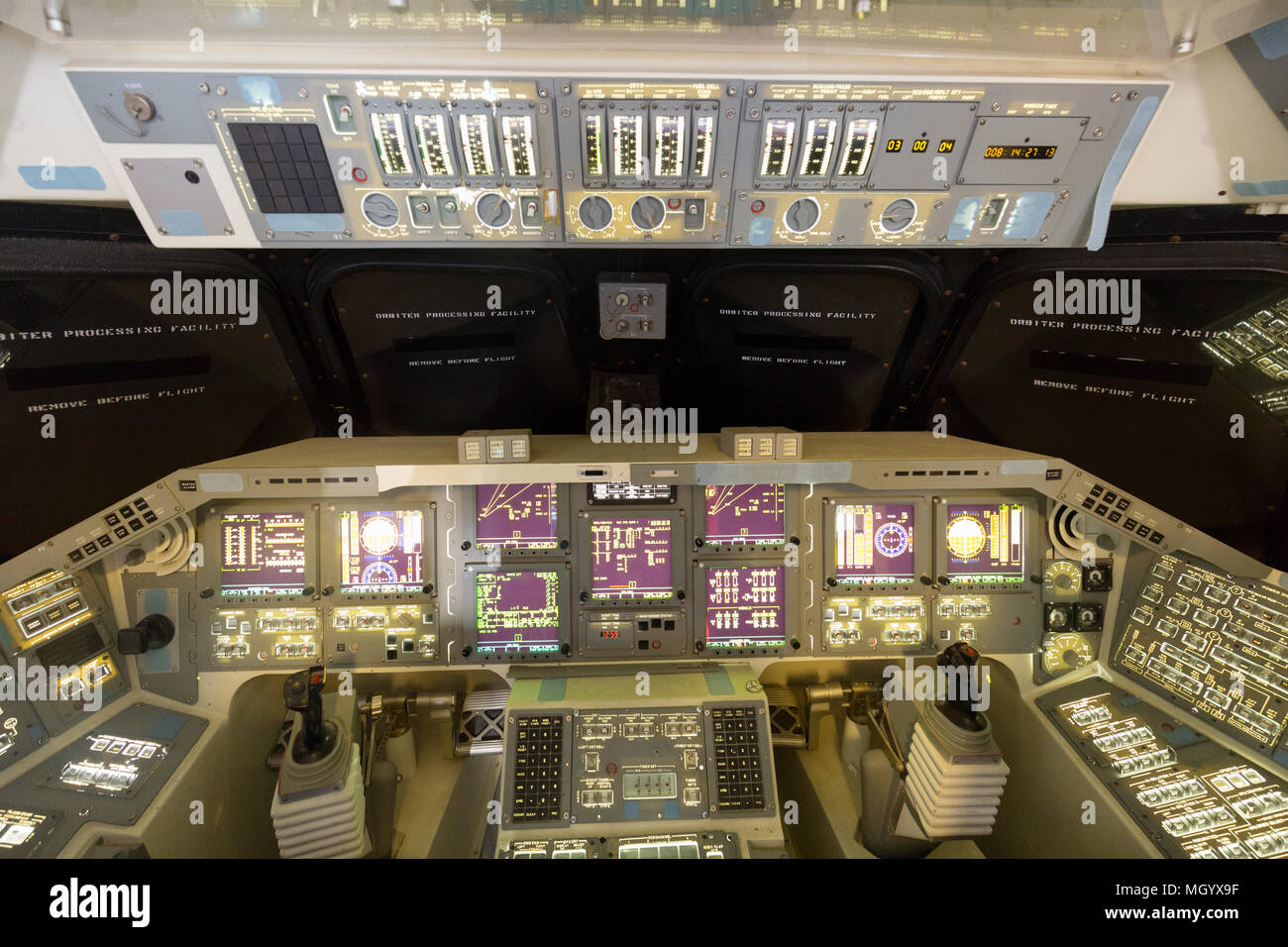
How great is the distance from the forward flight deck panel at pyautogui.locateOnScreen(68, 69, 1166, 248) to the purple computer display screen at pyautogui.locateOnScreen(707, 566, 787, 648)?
1.39 metres

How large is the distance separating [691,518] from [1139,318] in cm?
221

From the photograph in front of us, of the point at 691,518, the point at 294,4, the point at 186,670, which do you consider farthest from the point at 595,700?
the point at 294,4

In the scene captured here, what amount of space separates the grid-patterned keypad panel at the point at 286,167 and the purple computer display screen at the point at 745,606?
2.02m

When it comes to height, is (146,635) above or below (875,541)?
below

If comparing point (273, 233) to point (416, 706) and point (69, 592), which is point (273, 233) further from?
point (416, 706)

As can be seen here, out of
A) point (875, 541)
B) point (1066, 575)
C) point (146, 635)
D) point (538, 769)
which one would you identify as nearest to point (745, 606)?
point (875, 541)

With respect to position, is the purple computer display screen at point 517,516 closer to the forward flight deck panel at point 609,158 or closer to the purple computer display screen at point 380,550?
the purple computer display screen at point 380,550

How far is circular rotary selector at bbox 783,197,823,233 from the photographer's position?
1896mm

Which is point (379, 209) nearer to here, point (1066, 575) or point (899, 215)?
point (899, 215)

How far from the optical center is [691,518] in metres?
2.57

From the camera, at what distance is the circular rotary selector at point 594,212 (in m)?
1.88

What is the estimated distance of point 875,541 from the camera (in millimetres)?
2588

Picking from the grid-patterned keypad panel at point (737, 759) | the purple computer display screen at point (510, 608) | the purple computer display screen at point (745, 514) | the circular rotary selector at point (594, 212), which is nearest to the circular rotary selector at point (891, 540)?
the purple computer display screen at point (745, 514)

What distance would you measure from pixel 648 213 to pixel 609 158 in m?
0.22
